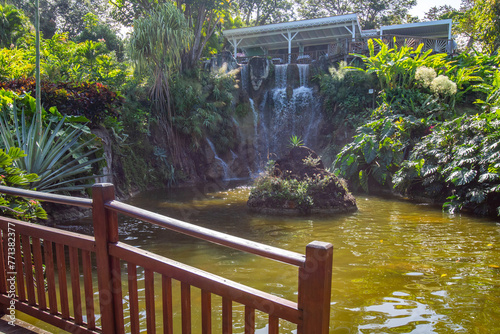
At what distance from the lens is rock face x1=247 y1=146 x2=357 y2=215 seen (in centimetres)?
875

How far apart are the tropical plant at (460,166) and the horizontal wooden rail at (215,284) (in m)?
7.88

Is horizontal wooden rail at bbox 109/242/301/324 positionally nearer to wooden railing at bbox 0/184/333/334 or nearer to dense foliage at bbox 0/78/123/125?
wooden railing at bbox 0/184/333/334

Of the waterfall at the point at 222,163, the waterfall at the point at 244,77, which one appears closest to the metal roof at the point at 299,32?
the waterfall at the point at 244,77

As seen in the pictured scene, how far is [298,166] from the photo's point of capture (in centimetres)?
973

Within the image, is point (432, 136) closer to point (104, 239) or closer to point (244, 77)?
point (104, 239)

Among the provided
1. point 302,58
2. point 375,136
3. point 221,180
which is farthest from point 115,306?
point 302,58

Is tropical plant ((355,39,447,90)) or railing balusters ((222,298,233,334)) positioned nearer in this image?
railing balusters ((222,298,233,334))

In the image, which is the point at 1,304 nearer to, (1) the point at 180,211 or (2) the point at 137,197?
(1) the point at 180,211

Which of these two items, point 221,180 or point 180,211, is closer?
point 180,211

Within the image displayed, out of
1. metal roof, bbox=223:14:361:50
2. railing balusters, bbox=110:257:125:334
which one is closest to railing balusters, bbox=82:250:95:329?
railing balusters, bbox=110:257:125:334

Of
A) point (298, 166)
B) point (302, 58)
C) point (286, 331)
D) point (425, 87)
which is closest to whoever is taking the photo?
point (286, 331)

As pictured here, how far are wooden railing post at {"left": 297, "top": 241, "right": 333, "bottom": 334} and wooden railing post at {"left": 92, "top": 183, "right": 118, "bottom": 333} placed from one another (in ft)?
3.94

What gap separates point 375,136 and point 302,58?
1128 cm

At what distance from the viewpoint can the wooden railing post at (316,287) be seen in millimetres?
1446
